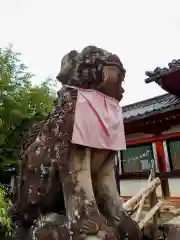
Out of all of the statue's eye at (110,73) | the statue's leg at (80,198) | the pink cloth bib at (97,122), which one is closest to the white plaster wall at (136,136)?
the pink cloth bib at (97,122)

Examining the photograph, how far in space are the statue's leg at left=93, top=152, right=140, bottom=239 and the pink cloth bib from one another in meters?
0.20

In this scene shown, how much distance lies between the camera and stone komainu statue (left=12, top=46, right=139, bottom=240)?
2188 mm

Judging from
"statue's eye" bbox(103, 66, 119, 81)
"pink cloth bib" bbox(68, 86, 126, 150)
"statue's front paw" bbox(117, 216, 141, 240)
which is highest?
"statue's eye" bbox(103, 66, 119, 81)

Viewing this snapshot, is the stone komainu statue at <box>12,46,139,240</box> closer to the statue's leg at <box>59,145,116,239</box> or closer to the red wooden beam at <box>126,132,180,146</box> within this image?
the statue's leg at <box>59,145,116,239</box>

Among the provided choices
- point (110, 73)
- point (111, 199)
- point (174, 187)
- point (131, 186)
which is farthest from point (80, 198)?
point (131, 186)

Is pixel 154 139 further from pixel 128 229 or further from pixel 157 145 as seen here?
pixel 128 229

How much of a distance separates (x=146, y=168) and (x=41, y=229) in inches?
266

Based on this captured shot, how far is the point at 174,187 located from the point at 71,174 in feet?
20.3

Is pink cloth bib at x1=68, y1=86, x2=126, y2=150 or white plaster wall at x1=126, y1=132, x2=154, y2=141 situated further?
white plaster wall at x1=126, y1=132, x2=154, y2=141

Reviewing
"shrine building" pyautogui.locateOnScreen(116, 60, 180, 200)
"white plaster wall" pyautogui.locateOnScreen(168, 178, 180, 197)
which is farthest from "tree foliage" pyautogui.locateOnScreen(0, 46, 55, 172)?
"white plaster wall" pyautogui.locateOnScreen(168, 178, 180, 197)

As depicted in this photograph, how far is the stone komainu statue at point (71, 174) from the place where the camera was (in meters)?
2.19

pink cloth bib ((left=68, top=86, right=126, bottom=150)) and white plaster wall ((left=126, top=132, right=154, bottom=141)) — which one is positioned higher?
white plaster wall ((left=126, top=132, right=154, bottom=141))

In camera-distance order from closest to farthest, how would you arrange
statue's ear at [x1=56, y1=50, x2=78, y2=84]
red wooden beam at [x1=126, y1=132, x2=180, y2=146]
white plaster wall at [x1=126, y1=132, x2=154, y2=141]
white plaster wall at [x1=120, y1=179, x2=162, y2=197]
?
1. statue's ear at [x1=56, y1=50, x2=78, y2=84]
2. red wooden beam at [x1=126, y1=132, x2=180, y2=146]
3. white plaster wall at [x1=120, y1=179, x2=162, y2=197]
4. white plaster wall at [x1=126, y1=132, x2=154, y2=141]

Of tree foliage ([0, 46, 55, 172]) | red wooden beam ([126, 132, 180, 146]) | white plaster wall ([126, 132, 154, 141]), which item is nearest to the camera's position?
tree foliage ([0, 46, 55, 172])
